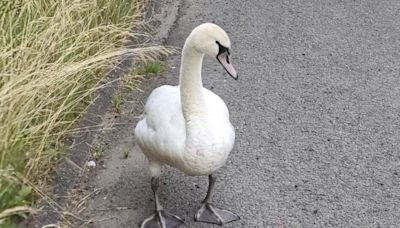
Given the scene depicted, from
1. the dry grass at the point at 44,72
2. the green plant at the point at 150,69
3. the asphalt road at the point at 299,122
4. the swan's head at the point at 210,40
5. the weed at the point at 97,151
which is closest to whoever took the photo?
the swan's head at the point at 210,40

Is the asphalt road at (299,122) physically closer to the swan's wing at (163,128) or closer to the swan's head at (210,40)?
the swan's wing at (163,128)

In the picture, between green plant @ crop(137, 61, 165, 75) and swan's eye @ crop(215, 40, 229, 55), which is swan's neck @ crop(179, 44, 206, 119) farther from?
green plant @ crop(137, 61, 165, 75)

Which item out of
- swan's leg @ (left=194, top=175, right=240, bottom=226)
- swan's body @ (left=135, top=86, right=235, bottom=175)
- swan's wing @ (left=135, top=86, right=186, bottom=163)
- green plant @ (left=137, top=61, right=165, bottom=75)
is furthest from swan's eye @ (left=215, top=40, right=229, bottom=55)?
green plant @ (left=137, top=61, right=165, bottom=75)

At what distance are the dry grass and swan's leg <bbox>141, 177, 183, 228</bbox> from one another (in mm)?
586

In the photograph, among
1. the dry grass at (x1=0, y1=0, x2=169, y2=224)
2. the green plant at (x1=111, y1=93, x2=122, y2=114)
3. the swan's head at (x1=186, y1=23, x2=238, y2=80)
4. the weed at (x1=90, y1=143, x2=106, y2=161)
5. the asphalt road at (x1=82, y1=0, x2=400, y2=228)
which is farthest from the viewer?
the green plant at (x1=111, y1=93, x2=122, y2=114)

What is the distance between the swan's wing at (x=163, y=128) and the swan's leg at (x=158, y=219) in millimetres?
149

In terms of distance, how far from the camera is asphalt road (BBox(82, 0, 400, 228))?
3.76 metres

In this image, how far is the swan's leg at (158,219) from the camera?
3.60 meters

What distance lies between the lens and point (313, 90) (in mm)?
4922

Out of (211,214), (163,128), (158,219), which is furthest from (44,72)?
(211,214)

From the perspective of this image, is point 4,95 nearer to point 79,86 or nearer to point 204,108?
point 79,86

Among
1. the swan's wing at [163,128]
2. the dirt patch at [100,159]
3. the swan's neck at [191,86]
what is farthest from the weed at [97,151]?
the swan's neck at [191,86]

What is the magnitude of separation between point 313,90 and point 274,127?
1.97ft

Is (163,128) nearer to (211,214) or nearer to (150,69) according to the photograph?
(211,214)
